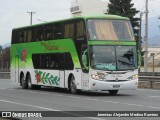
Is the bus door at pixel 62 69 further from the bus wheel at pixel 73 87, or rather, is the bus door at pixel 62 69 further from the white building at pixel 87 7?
the white building at pixel 87 7

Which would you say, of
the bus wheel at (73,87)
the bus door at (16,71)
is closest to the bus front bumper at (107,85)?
the bus wheel at (73,87)

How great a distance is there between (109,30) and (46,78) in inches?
227

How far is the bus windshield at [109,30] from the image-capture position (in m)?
23.8

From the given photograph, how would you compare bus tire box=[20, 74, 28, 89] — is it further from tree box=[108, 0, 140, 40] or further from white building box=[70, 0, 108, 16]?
white building box=[70, 0, 108, 16]

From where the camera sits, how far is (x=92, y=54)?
2350 centimetres

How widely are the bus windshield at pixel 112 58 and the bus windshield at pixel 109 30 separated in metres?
0.53

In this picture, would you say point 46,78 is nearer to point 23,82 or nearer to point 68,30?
point 23,82

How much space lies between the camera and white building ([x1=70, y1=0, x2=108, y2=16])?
13188 cm

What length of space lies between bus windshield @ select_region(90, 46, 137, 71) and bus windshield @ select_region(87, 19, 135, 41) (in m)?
0.53

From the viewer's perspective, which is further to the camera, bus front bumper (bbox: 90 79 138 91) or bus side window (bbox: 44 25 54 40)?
bus side window (bbox: 44 25 54 40)

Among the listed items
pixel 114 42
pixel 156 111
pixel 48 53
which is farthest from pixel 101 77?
pixel 156 111

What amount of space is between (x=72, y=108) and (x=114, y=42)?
7473mm

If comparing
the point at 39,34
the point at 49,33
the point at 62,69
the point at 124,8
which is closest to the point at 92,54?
the point at 62,69

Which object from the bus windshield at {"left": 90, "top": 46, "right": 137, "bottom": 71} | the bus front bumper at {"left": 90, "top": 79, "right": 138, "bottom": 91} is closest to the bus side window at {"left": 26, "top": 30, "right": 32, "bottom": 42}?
the bus windshield at {"left": 90, "top": 46, "right": 137, "bottom": 71}
